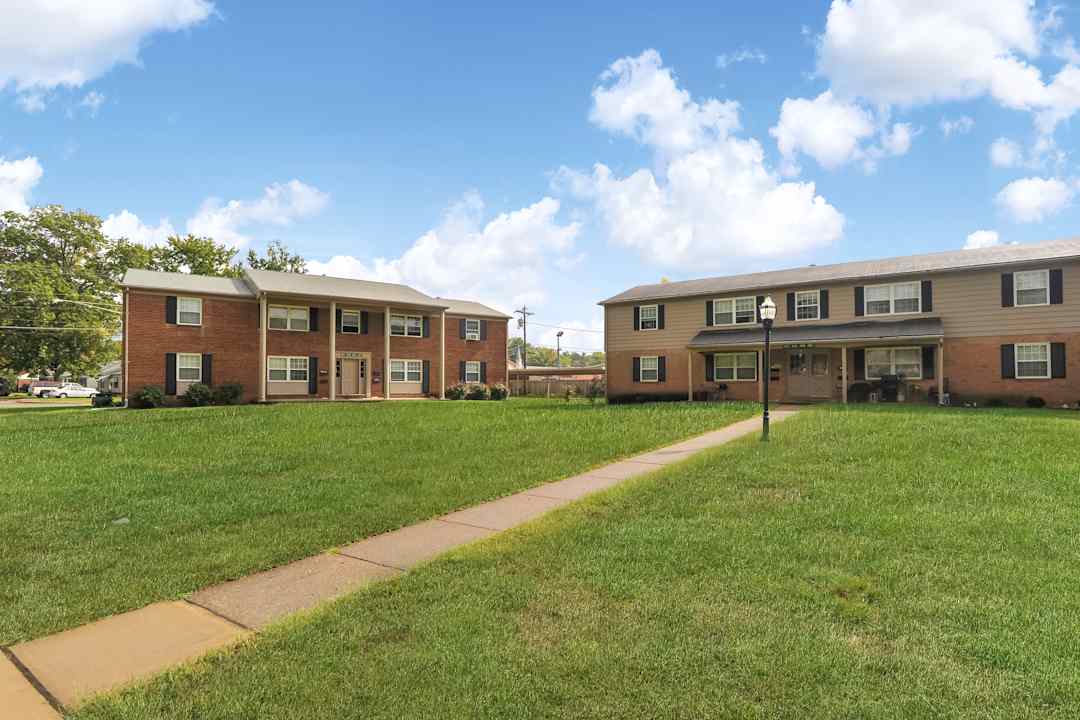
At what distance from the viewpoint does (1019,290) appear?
20469mm

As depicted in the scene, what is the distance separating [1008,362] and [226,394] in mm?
31692

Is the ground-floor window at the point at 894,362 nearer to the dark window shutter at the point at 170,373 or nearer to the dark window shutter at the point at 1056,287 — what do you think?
the dark window shutter at the point at 1056,287

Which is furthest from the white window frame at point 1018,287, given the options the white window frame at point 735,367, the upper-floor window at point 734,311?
the white window frame at point 735,367

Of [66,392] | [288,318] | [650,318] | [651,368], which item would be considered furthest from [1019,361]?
[66,392]

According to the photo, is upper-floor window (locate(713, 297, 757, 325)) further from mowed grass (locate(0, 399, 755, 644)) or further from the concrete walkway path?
the concrete walkway path

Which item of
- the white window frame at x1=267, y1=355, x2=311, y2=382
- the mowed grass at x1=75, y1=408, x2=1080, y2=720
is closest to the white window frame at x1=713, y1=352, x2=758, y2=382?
the mowed grass at x1=75, y1=408, x2=1080, y2=720

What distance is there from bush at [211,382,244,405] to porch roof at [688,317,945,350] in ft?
68.7

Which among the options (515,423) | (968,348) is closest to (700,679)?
(515,423)

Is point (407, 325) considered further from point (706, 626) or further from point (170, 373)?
point (706, 626)

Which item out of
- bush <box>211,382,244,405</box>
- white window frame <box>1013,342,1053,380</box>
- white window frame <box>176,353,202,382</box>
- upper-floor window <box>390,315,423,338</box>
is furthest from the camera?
upper-floor window <box>390,315,423,338</box>

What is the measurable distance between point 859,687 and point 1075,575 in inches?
111

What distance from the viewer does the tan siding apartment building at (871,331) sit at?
20.1 metres

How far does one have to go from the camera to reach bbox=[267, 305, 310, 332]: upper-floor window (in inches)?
1145

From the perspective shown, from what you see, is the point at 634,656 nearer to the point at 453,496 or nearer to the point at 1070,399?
the point at 453,496
